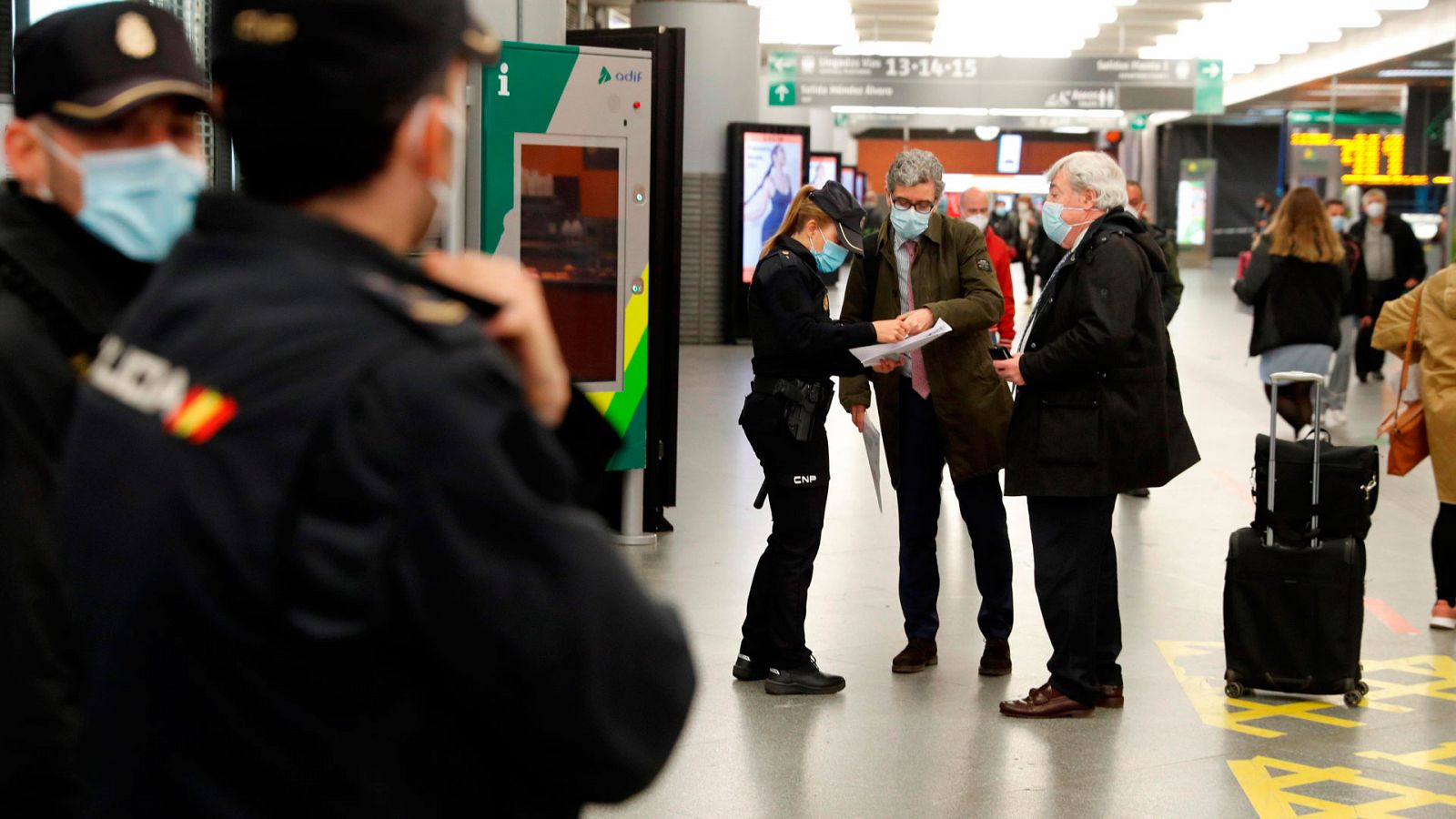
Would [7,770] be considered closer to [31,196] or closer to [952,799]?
[31,196]

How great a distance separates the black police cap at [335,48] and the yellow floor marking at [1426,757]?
13.7ft

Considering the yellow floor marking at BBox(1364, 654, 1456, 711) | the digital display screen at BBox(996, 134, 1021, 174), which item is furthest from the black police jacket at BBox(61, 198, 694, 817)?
the digital display screen at BBox(996, 134, 1021, 174)

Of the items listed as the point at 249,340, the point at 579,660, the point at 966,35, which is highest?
the point at 966,35

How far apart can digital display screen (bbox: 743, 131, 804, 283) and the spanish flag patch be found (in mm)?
16181

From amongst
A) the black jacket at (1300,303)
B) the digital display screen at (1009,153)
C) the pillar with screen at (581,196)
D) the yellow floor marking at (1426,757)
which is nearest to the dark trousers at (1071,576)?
the yellow floor marking at (1426,757)

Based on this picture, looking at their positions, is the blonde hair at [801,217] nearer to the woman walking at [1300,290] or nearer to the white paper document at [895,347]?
the white paper document at [895,347]

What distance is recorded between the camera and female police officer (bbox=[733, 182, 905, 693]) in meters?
4.96

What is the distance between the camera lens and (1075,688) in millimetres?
4887

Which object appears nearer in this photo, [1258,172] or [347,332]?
[347,332]

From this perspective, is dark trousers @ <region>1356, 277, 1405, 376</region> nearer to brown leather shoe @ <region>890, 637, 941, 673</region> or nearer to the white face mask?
brown leather shoe @ <region>890, 637, 941, 673</region>

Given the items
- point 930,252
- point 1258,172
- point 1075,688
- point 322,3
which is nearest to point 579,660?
point 322,3

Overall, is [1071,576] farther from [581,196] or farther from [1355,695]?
[581,196]

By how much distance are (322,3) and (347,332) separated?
0.27m

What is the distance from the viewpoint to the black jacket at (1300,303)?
916 centimetres
